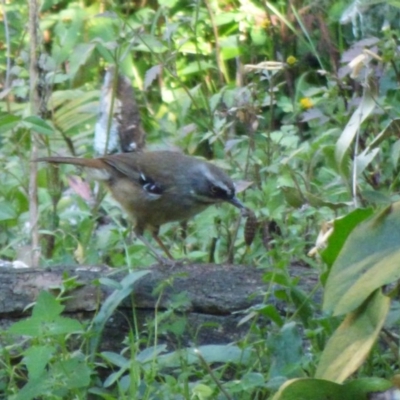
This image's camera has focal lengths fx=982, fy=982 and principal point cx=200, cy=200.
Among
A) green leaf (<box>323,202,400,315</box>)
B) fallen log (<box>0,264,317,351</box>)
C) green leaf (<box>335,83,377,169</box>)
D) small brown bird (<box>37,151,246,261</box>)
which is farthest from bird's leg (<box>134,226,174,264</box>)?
green leaf (<box>323,202,400,315</box>)

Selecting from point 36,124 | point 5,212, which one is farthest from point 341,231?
point 36,124

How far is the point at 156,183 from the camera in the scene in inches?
236

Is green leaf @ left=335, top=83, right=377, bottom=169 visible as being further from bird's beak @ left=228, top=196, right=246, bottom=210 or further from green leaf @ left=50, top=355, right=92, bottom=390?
bird's beak @ left=228, top=196, right=246, bottom=210

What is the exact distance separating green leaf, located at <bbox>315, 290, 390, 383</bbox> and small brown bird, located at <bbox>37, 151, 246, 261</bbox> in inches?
106

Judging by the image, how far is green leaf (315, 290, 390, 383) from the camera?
2777 mm

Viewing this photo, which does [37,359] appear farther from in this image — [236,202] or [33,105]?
[33,105]

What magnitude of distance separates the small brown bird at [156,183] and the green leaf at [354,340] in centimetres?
270

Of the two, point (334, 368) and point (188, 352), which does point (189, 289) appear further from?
point (334, 368)

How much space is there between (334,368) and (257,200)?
8.10 feet

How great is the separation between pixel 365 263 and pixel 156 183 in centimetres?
316

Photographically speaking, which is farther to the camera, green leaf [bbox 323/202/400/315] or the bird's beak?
the bird's beak

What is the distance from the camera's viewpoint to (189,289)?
4.00 meters

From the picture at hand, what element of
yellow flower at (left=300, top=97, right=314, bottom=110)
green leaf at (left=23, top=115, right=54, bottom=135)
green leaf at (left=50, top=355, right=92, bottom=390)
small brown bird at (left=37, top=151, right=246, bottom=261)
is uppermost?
green leaf at (left=23, top=115, right=54, bottom=135)

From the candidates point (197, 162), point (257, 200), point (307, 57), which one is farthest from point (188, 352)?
point (307, 57)
